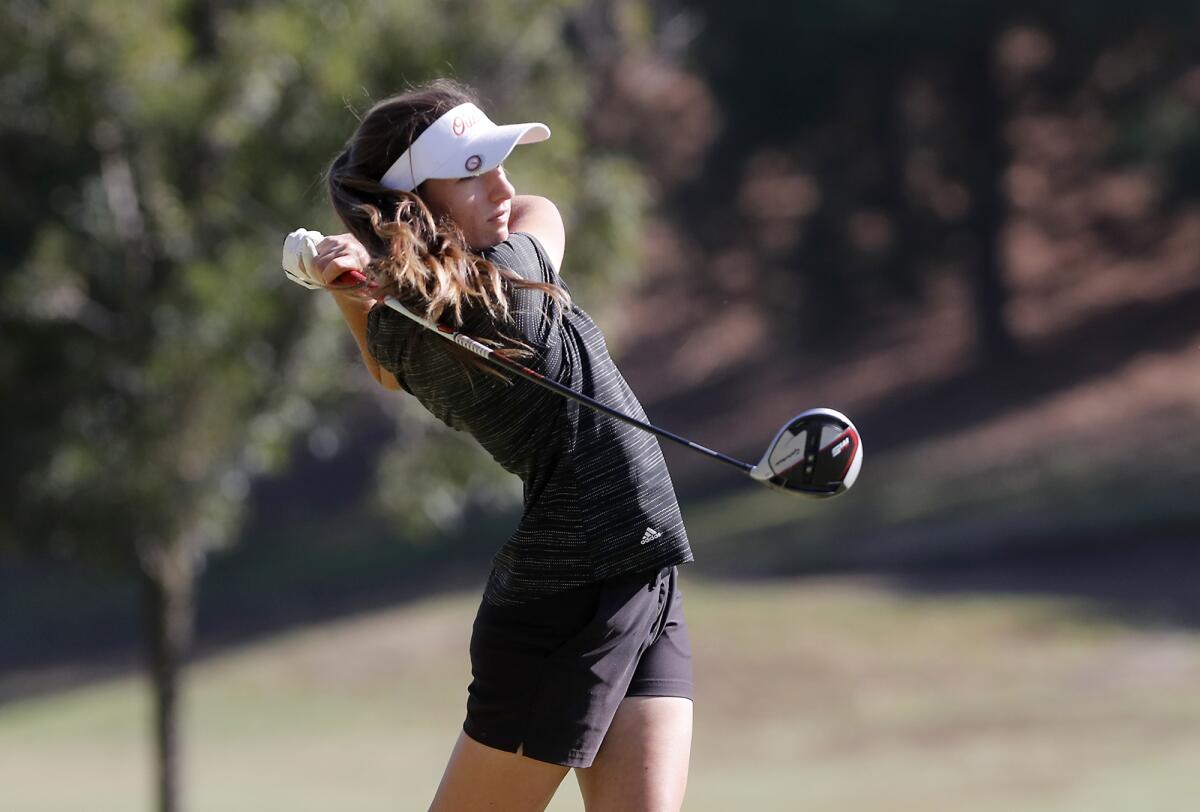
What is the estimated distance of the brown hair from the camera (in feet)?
10.4

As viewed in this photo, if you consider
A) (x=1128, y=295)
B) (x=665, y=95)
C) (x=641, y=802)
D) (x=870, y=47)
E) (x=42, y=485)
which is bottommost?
(x=641, y=802)

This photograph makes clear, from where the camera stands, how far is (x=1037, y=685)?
50.7 feet

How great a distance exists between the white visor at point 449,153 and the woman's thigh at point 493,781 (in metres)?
1.13

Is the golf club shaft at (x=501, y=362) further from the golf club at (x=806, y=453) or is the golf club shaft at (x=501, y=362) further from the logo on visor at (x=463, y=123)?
the logo on visor at (x=463, y=123)

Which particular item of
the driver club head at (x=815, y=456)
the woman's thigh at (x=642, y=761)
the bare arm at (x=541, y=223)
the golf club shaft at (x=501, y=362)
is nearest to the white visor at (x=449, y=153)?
the bare arm at (x=541, y=223)

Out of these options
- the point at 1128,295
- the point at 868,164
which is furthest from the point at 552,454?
the point at 1128,295

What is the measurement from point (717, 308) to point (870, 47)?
9881 mm

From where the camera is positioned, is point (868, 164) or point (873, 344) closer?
point (868, 164)

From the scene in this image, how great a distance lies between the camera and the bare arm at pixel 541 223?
3.60m

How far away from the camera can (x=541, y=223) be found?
145 inches

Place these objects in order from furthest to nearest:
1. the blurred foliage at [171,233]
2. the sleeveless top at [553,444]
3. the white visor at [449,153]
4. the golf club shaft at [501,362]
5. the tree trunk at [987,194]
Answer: the tree trunk at [987,194] → the blurred foliage at [171,233] → the white visor at [449,153] → the sleeveless top at [553,444] → the golf club shaft at [501,362]

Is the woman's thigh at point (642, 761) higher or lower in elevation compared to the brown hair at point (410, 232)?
lower

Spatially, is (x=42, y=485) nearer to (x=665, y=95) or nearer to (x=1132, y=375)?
(x=1132, y=375)

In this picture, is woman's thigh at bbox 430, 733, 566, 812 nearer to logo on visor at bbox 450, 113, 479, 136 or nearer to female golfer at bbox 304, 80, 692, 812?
female golfer at bbox 304, 80, 692, 812
